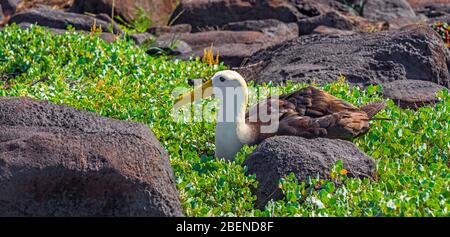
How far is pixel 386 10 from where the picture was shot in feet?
57.1

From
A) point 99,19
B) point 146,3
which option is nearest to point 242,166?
point 99,19

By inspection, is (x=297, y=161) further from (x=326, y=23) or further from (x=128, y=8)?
(x=128, y=8)

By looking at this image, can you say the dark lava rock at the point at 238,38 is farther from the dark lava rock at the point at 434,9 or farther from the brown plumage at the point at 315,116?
the brown plumage at the point at 315,116

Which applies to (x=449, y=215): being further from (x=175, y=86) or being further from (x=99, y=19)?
(x=99, y=19)

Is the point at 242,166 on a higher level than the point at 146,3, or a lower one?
higher

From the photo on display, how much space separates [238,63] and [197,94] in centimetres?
445

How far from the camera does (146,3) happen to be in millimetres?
16031

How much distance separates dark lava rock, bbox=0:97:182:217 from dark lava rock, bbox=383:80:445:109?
13.7ft

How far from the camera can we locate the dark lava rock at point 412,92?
9758 mm

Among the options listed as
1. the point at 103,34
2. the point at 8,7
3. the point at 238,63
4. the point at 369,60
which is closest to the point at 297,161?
the point at 369,60

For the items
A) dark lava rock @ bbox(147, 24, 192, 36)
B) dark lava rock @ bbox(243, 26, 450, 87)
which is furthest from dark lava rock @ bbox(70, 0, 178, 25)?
dark lava rock @ bbox(243, 26, 450, 87)

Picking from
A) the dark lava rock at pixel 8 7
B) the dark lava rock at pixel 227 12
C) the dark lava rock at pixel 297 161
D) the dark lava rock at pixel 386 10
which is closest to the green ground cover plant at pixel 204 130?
the dark lava rock at pixel 297 161

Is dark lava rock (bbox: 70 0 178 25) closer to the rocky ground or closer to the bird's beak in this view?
the rocky ground
